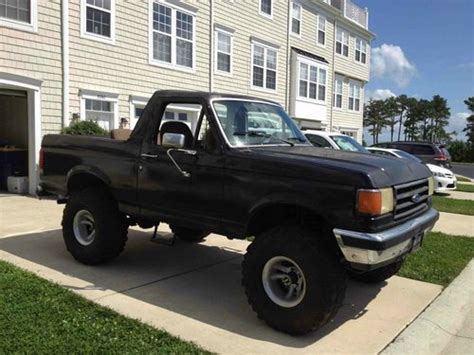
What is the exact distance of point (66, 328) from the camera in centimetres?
409

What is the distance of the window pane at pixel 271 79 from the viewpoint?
20.9m

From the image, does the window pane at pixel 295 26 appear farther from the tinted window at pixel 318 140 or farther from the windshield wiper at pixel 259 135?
the windshield wiper at pixel 259 135

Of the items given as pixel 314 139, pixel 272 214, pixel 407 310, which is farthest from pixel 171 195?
pixel 314 139

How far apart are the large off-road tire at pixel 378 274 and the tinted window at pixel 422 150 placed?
15.8m

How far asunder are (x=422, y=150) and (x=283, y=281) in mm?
17716

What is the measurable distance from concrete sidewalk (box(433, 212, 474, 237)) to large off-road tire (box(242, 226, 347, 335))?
6.01 metres

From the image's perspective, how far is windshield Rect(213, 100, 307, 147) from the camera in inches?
191

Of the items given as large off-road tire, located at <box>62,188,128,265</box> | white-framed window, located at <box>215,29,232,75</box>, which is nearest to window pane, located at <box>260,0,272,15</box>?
white-framed window, located at <box>215,29,232,75</box>

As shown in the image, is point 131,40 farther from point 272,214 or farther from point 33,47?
point 272,214

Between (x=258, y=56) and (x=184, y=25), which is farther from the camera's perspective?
(x=258, y=56)

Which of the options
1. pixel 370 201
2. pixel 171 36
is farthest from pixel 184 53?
pixel 370 201

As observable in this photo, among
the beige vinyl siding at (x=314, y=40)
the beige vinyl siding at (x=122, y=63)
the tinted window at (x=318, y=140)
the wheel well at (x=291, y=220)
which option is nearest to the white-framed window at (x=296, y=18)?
the beige vinyl siding at (x=314, y=40)

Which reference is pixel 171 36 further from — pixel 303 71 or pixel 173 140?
pixel 173 140

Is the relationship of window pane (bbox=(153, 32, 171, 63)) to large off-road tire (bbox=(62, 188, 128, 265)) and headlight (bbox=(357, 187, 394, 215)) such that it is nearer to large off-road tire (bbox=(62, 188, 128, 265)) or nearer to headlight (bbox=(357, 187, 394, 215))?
large off-road tire (bbox=(62, 188, 128, 265))
